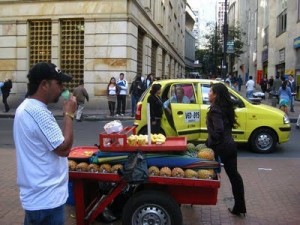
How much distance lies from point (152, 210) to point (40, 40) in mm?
20265

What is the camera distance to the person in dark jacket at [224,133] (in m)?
5.72

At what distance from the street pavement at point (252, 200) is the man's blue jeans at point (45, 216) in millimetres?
2593

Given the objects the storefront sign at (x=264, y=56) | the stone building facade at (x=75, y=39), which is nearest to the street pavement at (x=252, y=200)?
the stone building facade at (x=75, y=39)

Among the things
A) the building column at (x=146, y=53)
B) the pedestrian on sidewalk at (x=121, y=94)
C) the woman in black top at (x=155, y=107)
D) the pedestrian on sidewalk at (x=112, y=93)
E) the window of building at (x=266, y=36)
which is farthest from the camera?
the window of building at (x=266, y=36)

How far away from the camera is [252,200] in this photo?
22.0ft

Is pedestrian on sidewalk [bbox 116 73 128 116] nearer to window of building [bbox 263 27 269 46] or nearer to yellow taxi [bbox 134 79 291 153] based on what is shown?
yellow taxi [bbox 134 79 291 153]

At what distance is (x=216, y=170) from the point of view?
502cm

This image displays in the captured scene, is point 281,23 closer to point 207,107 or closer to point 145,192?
point 207,107

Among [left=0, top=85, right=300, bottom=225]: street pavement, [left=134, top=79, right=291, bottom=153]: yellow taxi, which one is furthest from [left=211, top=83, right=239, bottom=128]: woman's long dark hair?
[left=134, top=79, right=291, bottom=153]: yellow taxi

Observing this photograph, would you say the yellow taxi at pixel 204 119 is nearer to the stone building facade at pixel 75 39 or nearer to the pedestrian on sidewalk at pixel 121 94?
the pedestrian on sidewalk at pixel 121 94

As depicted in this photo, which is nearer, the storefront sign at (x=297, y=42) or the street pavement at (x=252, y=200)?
the street pavement at (x=252, y=200)

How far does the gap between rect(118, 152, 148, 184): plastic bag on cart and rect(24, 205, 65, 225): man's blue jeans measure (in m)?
1.66

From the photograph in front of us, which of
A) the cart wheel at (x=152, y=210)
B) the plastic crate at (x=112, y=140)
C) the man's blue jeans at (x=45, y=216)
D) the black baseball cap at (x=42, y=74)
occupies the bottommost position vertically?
the cart wheel at (x=152, y=210)

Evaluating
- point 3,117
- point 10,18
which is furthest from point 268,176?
point 10,18
